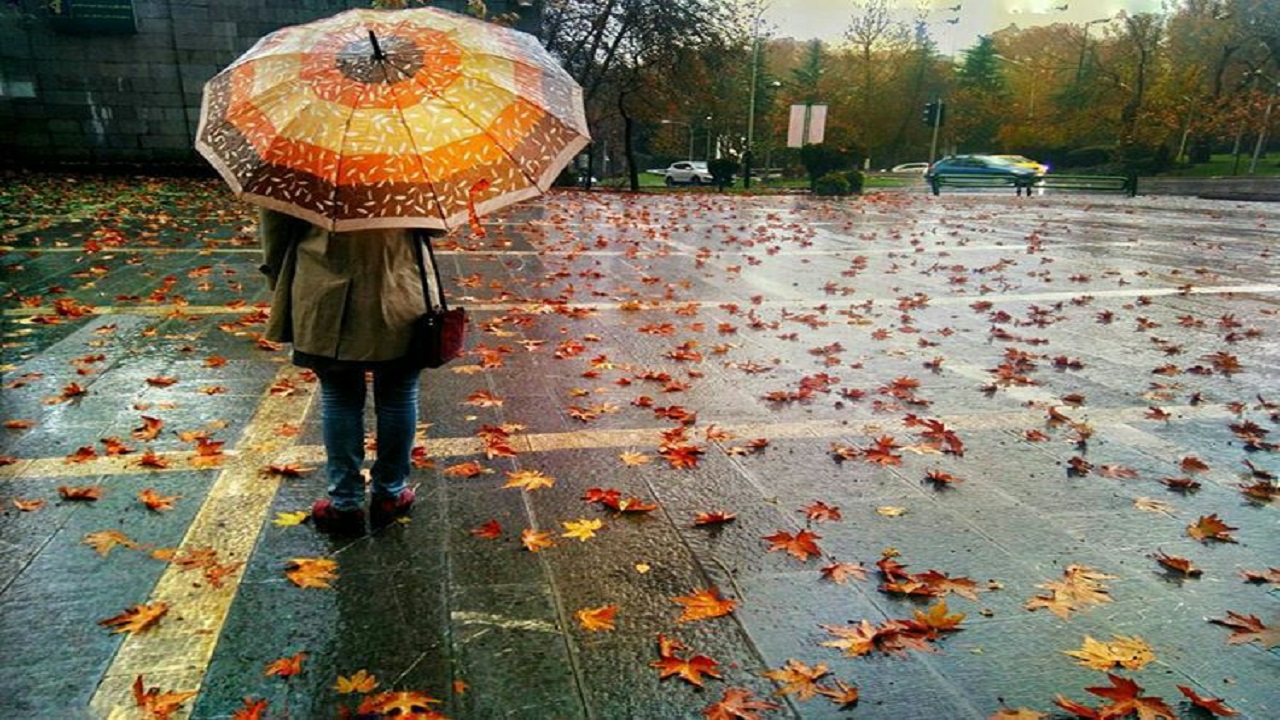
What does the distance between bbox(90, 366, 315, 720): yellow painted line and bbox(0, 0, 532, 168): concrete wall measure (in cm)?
1795

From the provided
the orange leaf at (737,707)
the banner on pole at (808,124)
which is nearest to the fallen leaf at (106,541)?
the orange leaf at (737,707)

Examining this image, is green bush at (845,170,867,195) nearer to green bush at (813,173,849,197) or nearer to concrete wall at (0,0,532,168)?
green bush at (813,173,849,197)

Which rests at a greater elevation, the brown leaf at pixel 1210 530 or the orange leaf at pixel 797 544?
the brown leaf at pixel 1210 530

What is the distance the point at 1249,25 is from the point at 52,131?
5005 cm

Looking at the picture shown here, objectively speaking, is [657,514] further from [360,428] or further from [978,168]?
[978,168]

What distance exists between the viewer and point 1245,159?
44969 mm

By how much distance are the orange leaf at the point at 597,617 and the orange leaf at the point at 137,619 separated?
132 cm

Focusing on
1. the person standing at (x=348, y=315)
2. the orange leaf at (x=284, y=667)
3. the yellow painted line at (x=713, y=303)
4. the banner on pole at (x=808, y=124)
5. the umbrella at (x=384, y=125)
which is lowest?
the orange leaf at (x=284, y=667)

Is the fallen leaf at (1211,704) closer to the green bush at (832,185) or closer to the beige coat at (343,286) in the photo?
the beige coat at (343,286)

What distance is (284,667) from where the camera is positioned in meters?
2.20

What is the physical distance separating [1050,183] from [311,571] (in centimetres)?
3171

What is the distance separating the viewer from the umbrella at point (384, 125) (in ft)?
7.32

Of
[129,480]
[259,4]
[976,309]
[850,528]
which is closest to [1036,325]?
[976,309]

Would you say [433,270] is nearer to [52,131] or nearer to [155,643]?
[155,643]
